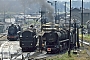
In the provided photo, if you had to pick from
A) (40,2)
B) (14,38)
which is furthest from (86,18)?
(40,2)

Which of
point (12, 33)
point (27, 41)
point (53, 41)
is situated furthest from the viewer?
point (12, 33)

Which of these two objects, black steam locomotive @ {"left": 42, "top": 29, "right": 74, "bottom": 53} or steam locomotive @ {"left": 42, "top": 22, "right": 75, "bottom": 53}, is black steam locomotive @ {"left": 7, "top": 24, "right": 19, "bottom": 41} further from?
black steam locomotive @ {"left": 42, "top": 29, "right": 74, "bottom": 53}

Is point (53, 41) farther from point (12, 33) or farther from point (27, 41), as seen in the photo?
Answer: point (12, 33)

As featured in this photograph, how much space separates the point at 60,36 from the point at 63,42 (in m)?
2.01

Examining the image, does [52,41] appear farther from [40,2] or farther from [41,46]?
[40,2]

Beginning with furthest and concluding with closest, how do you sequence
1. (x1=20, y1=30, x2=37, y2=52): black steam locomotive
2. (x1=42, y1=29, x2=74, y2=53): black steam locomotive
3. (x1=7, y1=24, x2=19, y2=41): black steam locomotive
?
(x1=7, y1=24, x2=19, y2=41): black steam locomotive → (x1=20, y1=30, x2=37, y2=52): black steam locomotive → (x1=42, y1=29, x2=74, y2=53): black steam locomotive

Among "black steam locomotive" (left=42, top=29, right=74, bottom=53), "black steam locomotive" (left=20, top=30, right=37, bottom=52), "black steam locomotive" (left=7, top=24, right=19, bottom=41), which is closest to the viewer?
"black steam locomotive" (left=42, top=29, right=74, bottom=53)

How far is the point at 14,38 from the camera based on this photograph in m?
66.9

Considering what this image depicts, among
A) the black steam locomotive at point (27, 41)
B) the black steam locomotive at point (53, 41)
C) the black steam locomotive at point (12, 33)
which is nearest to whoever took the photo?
the black steam locomotive at point (53, 41)

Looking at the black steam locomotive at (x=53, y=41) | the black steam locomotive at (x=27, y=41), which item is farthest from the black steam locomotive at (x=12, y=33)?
the black steam locomotive at (x=53, y=41)

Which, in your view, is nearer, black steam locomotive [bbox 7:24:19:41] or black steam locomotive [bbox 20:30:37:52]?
black steam locomotive [bbox 20:30:37:52]

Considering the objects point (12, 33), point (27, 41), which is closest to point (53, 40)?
point (27, 41)

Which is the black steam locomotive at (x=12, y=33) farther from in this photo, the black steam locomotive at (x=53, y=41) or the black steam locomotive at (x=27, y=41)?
the black steam locomotive at (x=53, y=41)

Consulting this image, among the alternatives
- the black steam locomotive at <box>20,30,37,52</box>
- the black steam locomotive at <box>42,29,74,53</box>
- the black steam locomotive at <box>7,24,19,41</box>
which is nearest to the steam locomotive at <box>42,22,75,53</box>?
the black steam locomotive at <box>42,29,74,53</box>
